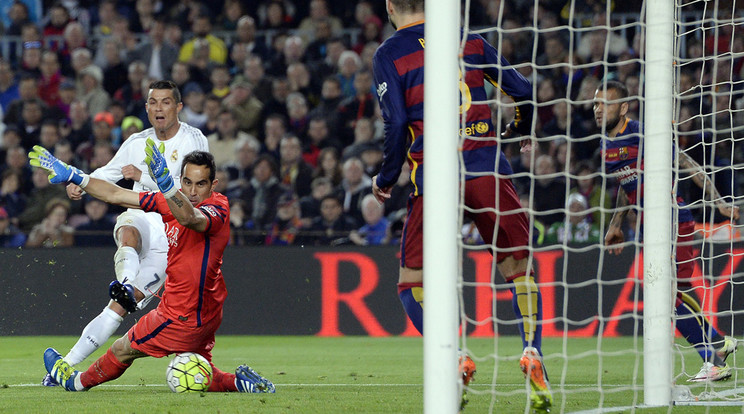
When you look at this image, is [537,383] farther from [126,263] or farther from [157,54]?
[157,54]

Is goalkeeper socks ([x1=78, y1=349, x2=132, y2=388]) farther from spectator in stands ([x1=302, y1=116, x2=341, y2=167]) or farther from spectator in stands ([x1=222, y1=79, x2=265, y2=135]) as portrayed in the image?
spectator in stands ([x1=222, y1=79, x2=265, y2=135])

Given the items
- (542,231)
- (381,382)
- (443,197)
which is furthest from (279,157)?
(443,197)

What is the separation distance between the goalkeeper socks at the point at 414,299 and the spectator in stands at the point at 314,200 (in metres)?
6.41

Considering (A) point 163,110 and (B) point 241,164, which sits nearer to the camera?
(A) point 163,110

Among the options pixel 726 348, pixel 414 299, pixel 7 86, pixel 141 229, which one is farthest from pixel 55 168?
pixel 7 86

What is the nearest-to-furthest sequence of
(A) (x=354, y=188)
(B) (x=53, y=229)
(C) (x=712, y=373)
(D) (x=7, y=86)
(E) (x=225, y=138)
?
(C) (x=712, y=373) → (B) (x=53, y=229) → (A) (x=354, y=188) → (E) (x=225, y=138) → (D) (x=7, y=86)

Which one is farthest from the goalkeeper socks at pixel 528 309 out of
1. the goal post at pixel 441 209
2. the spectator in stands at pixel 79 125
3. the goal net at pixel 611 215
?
the spectator in stands at pixel 79 125

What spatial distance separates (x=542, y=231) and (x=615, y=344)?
162 centimetres

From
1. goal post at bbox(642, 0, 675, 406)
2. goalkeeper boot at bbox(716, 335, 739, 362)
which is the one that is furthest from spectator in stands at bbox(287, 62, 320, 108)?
goal post at bbox(642, 0, 675, 406)

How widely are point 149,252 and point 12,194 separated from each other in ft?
18.7

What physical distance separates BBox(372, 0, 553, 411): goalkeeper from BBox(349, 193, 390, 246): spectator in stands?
5.85 meters

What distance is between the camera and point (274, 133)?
1228 cm

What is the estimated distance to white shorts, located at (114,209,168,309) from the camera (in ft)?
21.5

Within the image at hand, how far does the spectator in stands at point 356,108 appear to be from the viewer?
12.5 meters
